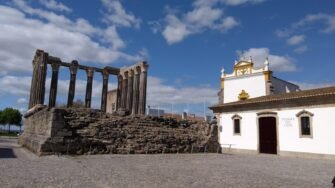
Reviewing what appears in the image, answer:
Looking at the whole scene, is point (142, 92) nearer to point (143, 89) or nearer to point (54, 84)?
point (143, 89)

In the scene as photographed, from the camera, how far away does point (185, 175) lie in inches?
334

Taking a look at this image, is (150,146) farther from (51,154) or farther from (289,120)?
(289,120)

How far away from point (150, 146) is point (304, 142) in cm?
939

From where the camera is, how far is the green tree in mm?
62219

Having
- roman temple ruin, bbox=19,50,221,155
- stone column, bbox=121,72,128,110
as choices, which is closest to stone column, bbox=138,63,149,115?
stone column, bbox=121,72,128,110

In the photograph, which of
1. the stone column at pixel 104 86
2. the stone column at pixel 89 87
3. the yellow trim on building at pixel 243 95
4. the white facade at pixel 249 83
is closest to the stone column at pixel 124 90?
the stone column at pixel 104 86

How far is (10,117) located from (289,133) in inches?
2248

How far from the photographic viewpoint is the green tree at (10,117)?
62.2 metres

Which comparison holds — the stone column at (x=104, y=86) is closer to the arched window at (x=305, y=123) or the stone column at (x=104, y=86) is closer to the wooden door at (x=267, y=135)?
the wooden door at (x=267, y=135)

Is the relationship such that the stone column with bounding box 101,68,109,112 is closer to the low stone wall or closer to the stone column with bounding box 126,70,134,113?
the stone column with bounding box 126,70,134,113

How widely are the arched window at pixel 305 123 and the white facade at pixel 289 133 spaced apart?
0.13 meters

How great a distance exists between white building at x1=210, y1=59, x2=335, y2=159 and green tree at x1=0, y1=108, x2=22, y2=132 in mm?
50213

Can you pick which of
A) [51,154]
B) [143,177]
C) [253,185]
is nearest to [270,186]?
[253,185]

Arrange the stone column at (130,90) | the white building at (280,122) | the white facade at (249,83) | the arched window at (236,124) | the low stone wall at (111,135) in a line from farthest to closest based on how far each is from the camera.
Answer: the stone column at (130,90) → the white facade at (249,83) → the arched window at (236,124) → the white building at (280,122) → the low stone wall at (111,135)
